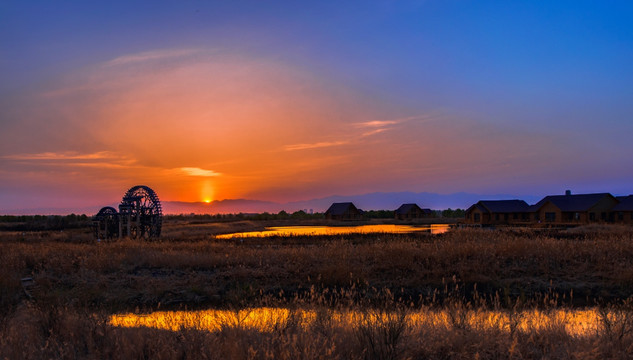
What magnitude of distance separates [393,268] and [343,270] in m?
2.20

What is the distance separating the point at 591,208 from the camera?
5359 cm

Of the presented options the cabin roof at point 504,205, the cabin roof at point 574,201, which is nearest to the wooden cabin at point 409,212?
the cabin roof at point 504,205

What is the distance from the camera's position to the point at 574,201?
5662 centimetres

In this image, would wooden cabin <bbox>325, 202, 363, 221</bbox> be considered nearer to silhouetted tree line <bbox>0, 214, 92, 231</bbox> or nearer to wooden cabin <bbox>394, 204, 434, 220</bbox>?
wooden cabin <bbox>394, 204, 434, 220</bbox>

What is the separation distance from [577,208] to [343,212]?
4637 centimetres

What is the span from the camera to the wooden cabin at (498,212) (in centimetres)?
6241

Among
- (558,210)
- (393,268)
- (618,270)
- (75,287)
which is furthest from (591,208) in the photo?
(75,287)

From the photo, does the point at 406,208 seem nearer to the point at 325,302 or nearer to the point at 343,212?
the point at 343,212

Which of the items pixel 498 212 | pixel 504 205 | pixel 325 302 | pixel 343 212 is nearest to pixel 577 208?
pixel 504 205

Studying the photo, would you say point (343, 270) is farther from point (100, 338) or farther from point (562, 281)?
point (100, 338)

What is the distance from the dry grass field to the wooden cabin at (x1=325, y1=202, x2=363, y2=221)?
227 ft

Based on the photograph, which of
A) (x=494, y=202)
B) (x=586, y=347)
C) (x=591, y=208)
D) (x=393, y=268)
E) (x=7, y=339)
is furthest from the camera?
(x=494, y=202)

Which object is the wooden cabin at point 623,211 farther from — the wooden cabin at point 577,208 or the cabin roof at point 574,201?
the cabin roof at point 574,201

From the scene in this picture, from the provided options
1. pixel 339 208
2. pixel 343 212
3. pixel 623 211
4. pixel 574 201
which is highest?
pixel 574 201
